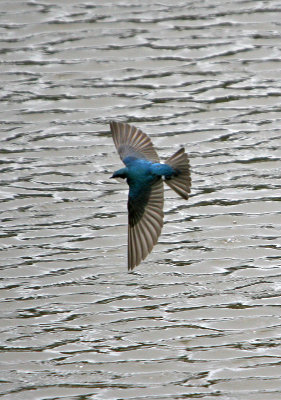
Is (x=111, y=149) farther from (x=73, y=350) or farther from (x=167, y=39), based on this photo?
(x=73, y=350)

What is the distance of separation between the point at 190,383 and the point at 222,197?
1823 millimetres

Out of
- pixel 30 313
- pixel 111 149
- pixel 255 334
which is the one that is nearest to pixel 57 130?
pixel 111 149

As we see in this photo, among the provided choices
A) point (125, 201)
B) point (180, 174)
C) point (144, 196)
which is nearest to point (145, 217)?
point (144, 196)

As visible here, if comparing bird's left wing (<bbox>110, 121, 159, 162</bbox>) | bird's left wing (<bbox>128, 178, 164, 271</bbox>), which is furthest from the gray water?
bird's left wing (<bbox>110, 121, 159, 162</bbox>)

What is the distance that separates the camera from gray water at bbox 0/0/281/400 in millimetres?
4312

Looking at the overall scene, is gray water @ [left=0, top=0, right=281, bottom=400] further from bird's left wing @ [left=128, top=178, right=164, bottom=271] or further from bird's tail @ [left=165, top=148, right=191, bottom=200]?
bird's tail @ [left=165, top=148, right=191, bottom=200]

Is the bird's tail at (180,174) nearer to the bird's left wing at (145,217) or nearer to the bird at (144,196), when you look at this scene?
the bird at (144,196)

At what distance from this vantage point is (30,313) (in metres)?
4.74

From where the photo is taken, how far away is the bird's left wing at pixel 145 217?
4.62 metres

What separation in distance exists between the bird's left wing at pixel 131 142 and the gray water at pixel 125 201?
0.58m

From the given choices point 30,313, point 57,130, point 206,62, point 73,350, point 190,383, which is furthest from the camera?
point 206,62

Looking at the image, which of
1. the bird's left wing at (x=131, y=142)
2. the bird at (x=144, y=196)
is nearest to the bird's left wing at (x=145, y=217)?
the bird at (x=144, y=196)

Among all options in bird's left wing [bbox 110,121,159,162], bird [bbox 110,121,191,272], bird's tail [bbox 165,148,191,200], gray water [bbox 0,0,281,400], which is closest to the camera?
gray water [bbox 0,0,281,400]

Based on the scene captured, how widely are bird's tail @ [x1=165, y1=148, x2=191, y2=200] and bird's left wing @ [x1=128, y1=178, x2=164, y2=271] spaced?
0.22 m
